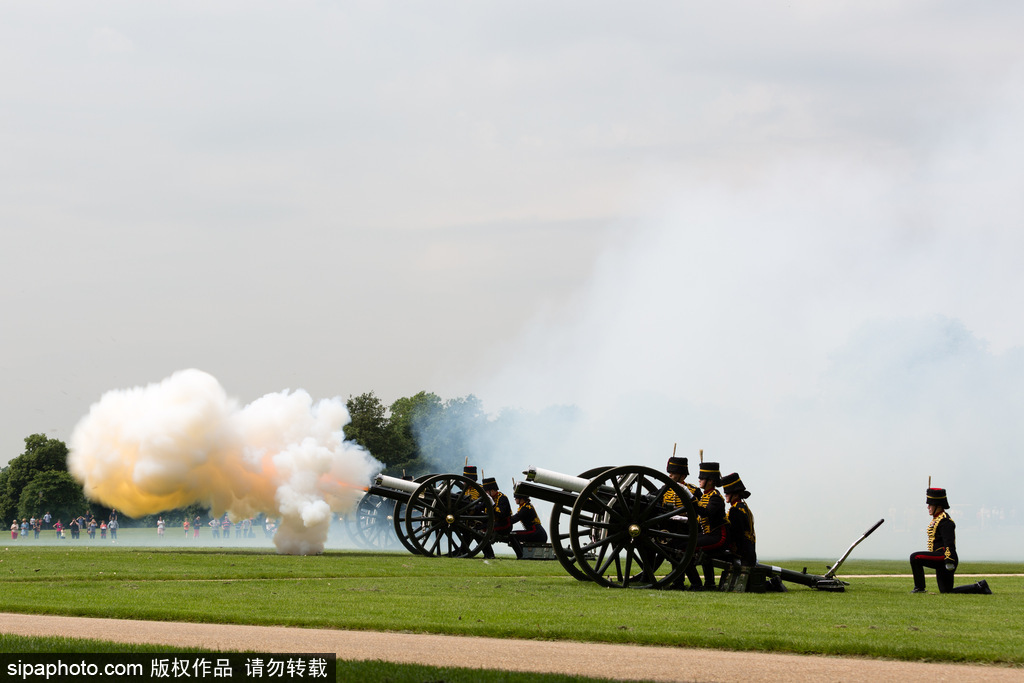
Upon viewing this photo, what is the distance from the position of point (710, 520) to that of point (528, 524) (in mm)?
12090

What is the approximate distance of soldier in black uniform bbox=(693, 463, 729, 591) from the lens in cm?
1786

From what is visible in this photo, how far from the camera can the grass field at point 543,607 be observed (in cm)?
1157

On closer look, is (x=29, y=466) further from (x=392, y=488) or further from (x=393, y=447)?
(x=392, y=488)

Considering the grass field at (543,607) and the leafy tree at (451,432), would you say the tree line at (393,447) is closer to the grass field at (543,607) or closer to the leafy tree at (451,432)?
the leafy tree at (451,432)

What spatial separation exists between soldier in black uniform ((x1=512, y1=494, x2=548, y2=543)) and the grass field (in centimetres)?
685

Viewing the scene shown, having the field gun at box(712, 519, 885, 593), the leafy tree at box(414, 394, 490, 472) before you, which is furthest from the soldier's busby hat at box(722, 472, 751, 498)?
the leafy tree at box(414, 394, 490, 472)

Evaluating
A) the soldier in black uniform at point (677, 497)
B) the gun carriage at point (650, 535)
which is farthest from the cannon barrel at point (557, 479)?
the soldier in black uniform at point (677, 497)

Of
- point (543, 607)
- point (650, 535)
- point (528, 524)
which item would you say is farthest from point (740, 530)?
point (528, 524)

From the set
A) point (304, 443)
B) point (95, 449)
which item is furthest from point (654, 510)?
point (95, 449)

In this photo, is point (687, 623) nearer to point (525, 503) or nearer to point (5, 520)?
point (525, 503)

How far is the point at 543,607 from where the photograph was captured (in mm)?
14641

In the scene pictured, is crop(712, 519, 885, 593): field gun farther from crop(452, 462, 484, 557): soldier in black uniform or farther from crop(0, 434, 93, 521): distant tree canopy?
crop(0, 434, 93, 521): distant tree canopy

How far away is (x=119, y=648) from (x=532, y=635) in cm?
429

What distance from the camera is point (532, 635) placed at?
472 inches
